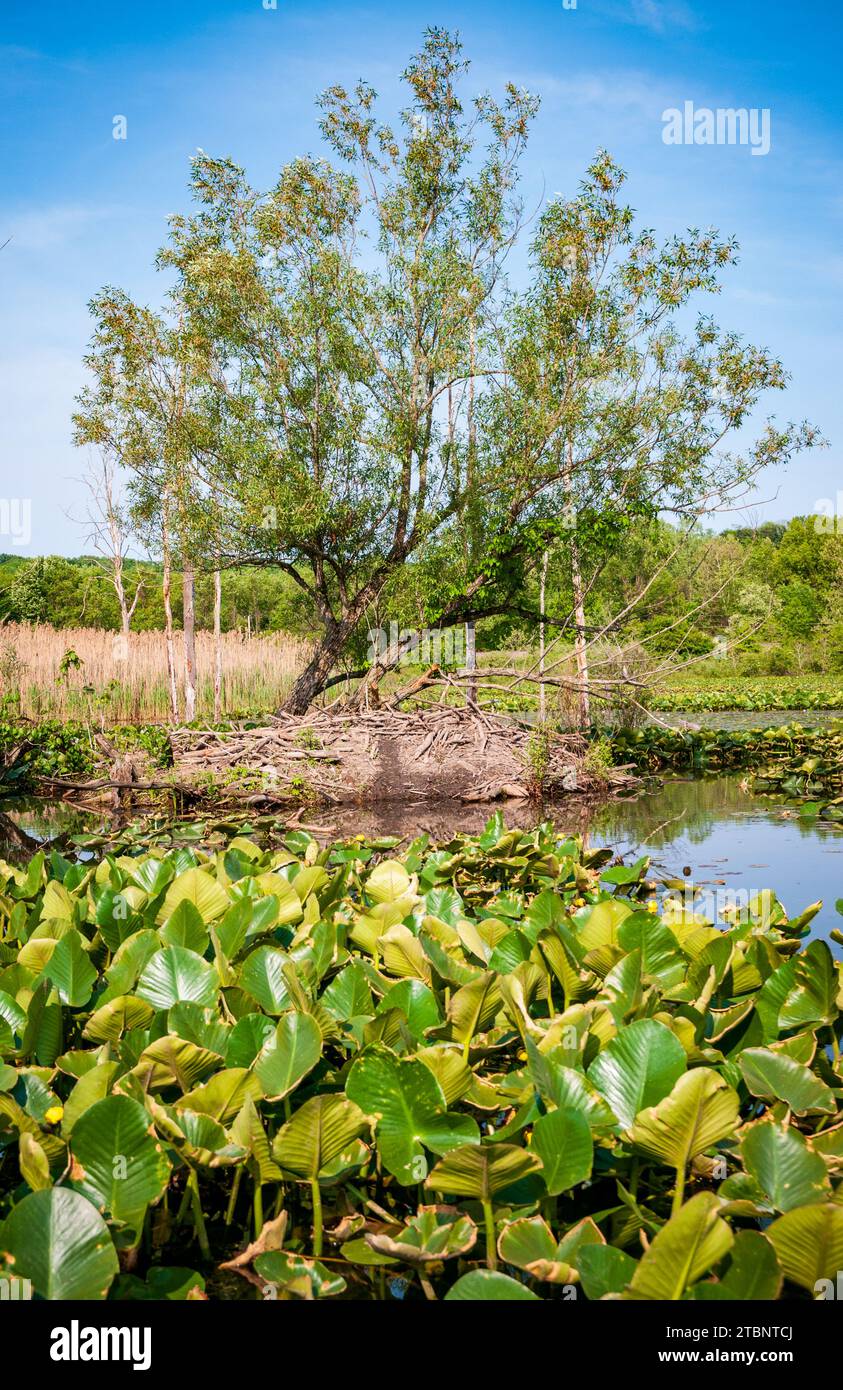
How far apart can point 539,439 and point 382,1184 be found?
10602 millimetres

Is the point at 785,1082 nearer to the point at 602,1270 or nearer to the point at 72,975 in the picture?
the point at 602,1270

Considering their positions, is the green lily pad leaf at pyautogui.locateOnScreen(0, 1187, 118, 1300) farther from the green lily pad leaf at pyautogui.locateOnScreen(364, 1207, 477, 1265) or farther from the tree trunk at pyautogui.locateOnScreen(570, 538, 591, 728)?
the tree trunk at pyautogui.locateOnScreen(570, 538, 591, 728)

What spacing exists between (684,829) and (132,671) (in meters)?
11.9

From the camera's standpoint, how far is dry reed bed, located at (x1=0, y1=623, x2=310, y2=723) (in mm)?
15094

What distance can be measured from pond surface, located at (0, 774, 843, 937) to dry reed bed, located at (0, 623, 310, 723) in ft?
18.6

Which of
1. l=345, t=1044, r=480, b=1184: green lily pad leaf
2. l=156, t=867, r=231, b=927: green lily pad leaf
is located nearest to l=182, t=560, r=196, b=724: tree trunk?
l=156, t=867, r=231, b=927: green lily pad leaf

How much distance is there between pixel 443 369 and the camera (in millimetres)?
11656

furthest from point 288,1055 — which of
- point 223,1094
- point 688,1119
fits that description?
point 688,1119

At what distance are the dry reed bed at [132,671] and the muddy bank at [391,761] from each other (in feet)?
19.4

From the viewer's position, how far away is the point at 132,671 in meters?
16.8

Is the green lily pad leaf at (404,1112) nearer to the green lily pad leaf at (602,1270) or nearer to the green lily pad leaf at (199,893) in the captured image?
the green lily pad leaf at (602,1270)

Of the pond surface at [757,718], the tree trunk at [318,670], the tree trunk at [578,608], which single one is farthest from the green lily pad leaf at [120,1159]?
the pond surface at [757,718]

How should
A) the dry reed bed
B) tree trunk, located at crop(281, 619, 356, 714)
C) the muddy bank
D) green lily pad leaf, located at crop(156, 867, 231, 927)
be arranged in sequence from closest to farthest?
green lily pad leaf, located at crop(156, 867, 231, 927), the muddy bank, tree trunk, located at crop(281, 619, 356, 714), the dry reed bed

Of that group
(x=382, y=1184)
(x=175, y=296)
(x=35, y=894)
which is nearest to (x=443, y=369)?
(x=175, y=296)
